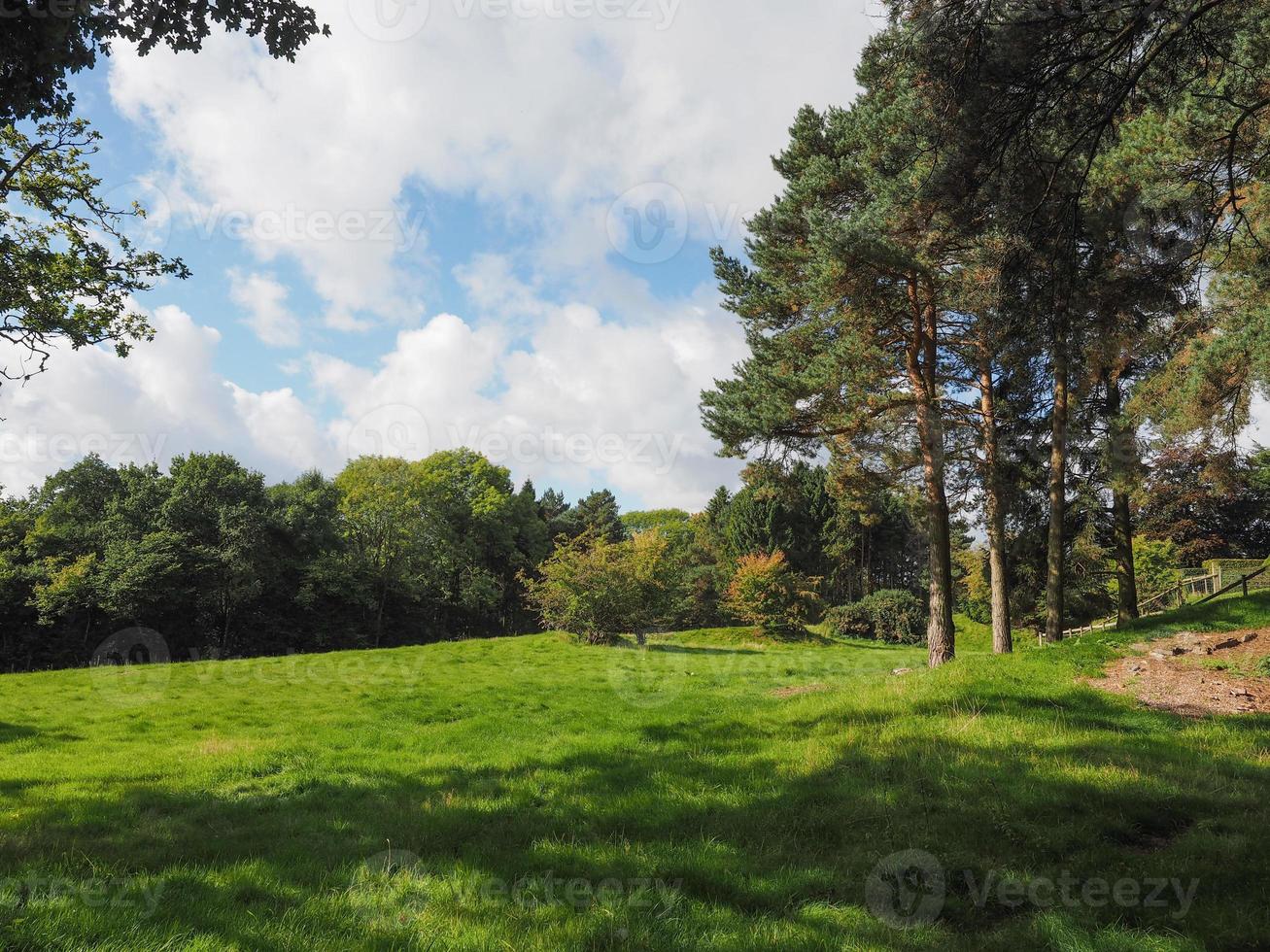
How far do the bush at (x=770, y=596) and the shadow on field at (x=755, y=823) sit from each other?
27.2 metres

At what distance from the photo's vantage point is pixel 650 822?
5672 mm

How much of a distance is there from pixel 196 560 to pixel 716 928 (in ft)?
123

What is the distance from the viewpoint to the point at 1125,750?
21.6 ft

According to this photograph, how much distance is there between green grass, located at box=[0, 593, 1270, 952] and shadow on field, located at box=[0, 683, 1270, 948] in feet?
0.10

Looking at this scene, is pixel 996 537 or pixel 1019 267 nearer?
pixel 1019 267

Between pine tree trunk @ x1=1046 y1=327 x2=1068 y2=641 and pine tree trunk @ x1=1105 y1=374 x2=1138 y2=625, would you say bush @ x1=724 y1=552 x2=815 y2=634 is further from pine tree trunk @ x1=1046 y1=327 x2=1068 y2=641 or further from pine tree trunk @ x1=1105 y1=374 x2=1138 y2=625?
pine tree trunk @ x1=1046 y1=327 x2=1068 y2=641

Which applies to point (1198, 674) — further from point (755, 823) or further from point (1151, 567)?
point (1151, 567)

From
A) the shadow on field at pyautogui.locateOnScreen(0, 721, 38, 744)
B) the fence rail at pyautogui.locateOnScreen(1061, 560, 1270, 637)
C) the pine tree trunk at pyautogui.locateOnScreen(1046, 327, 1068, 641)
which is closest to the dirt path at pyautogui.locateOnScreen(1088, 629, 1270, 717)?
the pine tree trunk at pyautogui.locateOnScreen(1046, 327, 1068, 641)

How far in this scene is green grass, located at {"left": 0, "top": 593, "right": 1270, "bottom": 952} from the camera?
3707 millimetres

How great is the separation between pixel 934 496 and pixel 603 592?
615 inches

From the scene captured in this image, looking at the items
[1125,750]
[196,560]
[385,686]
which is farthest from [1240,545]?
[196,560]

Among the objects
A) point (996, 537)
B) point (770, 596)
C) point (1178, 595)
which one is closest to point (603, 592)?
point (770, 596)

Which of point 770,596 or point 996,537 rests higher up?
point 996,537

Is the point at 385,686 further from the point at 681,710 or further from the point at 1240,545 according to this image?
the point at 1240,545
